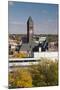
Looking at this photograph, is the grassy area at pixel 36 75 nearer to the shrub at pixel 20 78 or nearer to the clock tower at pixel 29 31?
the shrub at pixel 20 78

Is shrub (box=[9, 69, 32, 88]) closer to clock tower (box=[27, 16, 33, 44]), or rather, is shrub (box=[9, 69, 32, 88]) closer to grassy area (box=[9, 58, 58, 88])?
grassy area (box=[9, 58, 58, 88])

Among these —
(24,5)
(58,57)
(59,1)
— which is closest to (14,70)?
(58,57)

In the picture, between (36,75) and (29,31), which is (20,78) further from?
(29,31)

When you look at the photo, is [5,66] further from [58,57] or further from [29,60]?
[58,57]

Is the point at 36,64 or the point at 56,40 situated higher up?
the point at 56,40

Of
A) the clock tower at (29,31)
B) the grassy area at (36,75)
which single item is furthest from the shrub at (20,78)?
the clock tower at (29,31)

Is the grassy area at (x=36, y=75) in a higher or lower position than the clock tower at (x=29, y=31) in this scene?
lower

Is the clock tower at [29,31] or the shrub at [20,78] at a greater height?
the clock tower at [29,31]

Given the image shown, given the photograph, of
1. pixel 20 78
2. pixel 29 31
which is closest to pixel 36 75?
pixel 20 78

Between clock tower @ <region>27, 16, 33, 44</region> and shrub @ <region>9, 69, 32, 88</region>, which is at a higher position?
clock tower @ <region>27, 16, 33, 44</region>

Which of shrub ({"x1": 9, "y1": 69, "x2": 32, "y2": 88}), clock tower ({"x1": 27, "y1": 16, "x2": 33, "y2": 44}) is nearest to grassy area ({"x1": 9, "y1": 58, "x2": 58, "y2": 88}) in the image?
shrub ({"x1": 9, "y1": 69, "x2": 32, "y2": 88})

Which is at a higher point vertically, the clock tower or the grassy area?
the clock tower
